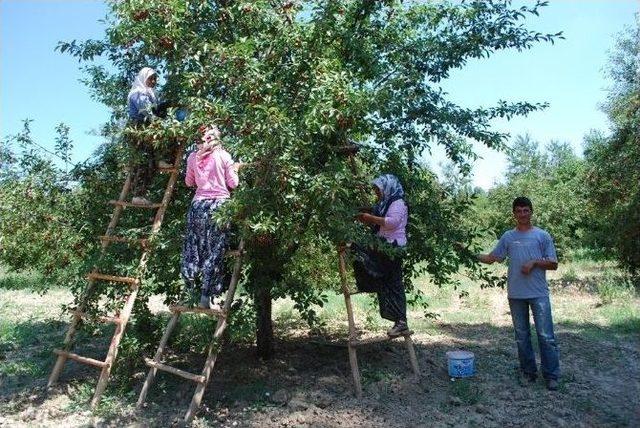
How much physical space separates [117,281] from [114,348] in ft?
2.21

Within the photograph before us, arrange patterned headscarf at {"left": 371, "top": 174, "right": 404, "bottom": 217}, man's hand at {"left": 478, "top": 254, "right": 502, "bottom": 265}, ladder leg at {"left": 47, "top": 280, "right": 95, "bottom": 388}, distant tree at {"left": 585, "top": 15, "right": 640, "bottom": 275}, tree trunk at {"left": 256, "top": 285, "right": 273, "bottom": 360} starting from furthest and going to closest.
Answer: distant tree at {"left": 585, "top": 15, "right": 640, "bottom": 275}
tree trunk at {"left": 256, "top": 285, "right": 273, "bottom": 360}
ladder leg at {"left": 47, "top": 280, "right": 95, "bottom": 388}
man's hand at {"left": 478, "top": 254, "right": 502, "bottom": 265}
patterned headscarf at {"left": 371, "top": 174, "right": 404, "bottom": 217}

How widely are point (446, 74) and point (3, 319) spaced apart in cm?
873

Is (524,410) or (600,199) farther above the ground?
(600,199)

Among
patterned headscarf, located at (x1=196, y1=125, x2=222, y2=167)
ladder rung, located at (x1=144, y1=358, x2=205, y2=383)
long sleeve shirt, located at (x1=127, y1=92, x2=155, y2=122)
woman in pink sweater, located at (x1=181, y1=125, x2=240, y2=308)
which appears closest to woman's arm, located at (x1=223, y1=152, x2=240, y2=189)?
woman in pink sweater, located at (x1=181, y1=125, x2=240, y2=308)

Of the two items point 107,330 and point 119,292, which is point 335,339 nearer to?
point 119,292

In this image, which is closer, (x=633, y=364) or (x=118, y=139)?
(x=118, y=139)

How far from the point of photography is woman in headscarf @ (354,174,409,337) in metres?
5.15

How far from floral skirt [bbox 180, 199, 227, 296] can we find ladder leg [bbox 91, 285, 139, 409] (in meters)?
0.69

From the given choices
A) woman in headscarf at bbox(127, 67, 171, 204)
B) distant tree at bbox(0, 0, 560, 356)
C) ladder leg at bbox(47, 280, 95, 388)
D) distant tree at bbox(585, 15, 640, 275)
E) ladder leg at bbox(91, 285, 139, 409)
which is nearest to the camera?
distant tree at bbox(0, 0, 560, 356)

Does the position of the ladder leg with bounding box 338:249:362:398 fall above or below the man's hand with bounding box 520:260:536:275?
below

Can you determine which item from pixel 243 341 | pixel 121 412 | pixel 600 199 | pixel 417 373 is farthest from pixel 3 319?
pixel 600 199

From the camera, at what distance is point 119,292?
5520 millimetres

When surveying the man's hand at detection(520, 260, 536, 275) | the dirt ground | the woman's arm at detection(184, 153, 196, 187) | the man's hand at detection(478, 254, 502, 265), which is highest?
the woman's arm at detection(184, 153, 196, 187)

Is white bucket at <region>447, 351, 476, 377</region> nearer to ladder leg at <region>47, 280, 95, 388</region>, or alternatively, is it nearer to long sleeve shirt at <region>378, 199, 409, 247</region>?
long sleeve shirt at <region>378, 199, 409, 247</region>
